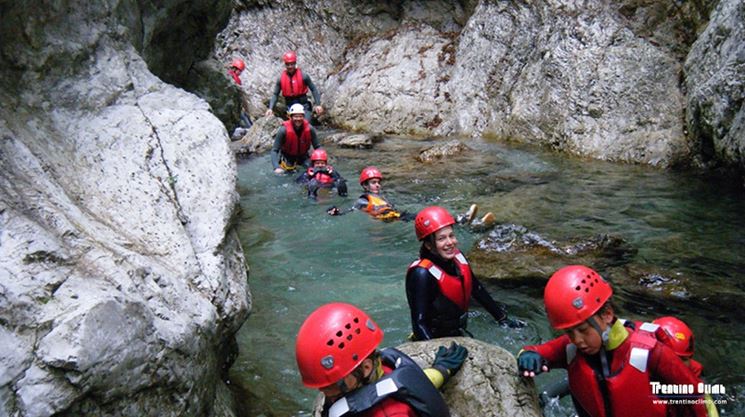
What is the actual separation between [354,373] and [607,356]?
1.44 meters

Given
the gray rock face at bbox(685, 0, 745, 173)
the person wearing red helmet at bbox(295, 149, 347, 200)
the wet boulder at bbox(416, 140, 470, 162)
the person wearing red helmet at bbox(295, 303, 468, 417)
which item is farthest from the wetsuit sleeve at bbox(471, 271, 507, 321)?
the wet boulder at bbox(416, 140, 470, 162)

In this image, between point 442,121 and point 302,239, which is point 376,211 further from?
point 442,121

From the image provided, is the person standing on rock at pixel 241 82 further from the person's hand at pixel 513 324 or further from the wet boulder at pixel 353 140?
the person's hand at pixel 513 324

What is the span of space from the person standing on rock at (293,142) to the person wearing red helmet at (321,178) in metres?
0.91

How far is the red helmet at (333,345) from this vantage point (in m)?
2.83

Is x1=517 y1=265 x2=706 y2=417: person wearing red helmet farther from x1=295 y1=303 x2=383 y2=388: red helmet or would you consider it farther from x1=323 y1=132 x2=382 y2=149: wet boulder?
x1=323 y1=132 x2=382 y2=149: wet boulder

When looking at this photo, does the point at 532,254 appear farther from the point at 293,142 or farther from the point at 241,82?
the point at 241,82

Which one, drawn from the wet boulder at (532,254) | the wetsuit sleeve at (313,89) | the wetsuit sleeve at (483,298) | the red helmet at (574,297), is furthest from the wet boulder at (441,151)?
the red helmet at (574,297)

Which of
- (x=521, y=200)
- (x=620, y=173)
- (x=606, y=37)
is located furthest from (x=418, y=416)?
(x=606, y=37)

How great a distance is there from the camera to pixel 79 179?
12.5 feet

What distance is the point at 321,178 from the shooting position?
422 inches

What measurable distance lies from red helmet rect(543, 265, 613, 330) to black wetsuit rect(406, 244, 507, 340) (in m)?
1.48

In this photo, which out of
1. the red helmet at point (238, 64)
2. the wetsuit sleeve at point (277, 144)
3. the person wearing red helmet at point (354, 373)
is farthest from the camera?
the red helmet at point (238, 64)

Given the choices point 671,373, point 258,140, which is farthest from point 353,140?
point 671,373
